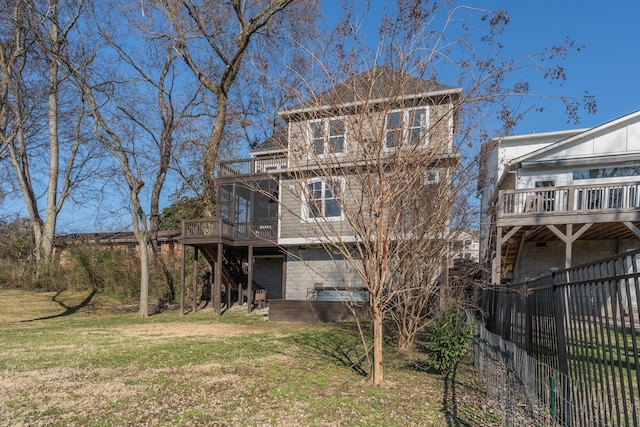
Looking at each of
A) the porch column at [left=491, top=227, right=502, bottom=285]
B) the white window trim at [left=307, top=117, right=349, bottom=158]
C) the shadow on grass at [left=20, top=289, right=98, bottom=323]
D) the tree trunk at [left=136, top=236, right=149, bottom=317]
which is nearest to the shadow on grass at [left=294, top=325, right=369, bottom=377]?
the white window trim at [left=307, top=117, right=349, bottom=158]

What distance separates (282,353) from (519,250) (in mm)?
10318

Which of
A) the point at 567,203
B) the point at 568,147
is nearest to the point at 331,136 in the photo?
the point at 567,203

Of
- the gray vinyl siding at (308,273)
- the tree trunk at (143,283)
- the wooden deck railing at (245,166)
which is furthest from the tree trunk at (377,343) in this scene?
the wooden deck railing at (245,166)

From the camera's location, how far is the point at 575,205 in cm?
1255

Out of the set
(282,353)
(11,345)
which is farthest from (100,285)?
(282,353)

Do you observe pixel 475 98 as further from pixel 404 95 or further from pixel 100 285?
pixel 100 285

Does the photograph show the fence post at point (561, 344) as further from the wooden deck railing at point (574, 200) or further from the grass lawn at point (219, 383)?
the wooden deck railing at point (574, 200)

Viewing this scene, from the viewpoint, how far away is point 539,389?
165 inches

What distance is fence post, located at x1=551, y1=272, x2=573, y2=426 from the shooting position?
141 inches

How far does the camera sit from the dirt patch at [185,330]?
10.7m

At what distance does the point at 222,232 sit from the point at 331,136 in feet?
35.2

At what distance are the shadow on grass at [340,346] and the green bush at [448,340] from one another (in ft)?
3.49

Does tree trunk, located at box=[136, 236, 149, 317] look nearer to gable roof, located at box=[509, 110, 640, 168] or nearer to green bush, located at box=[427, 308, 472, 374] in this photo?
green bush, located at box=[427, 308, 472, 374]

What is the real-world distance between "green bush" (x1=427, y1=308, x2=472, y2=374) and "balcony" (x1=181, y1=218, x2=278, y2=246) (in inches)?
395
